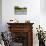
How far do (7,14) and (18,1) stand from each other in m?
0.65

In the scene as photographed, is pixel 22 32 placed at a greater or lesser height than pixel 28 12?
lesser

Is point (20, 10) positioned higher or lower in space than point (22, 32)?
higher

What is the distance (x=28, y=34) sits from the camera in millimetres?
5184

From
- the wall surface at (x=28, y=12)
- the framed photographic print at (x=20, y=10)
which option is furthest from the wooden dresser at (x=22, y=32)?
the framed photographic print at (x=20, y=10)

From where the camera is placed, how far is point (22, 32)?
5160 mm

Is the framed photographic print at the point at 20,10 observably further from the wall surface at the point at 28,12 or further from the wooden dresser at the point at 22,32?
the wooden dresser at the point at 22,32

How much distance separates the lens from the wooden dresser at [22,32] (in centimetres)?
510

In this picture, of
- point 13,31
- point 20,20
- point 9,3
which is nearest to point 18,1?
point 9,3

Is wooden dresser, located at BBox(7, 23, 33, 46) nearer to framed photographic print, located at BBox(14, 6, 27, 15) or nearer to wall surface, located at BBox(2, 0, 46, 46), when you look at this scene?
wall surface, located at BBox(2, 0, 46, 46)

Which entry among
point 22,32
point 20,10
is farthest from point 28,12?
point 22,32

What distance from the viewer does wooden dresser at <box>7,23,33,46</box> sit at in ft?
16.7

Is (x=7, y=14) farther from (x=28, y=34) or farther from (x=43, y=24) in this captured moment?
(x=43, y=24)

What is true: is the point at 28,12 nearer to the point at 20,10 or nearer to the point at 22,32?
the point at 20,10

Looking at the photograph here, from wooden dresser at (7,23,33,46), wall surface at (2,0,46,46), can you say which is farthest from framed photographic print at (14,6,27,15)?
wooden dresser at (7,23,33,46)
